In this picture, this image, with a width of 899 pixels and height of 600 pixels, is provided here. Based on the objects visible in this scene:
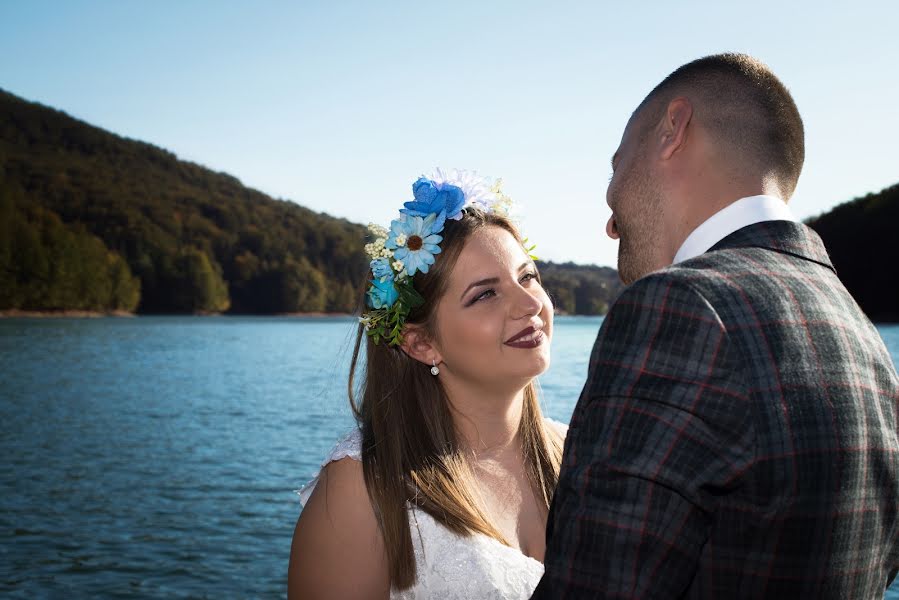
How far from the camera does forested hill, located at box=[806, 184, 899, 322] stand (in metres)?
82.6

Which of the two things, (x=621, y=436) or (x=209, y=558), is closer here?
(x=621, y=436)

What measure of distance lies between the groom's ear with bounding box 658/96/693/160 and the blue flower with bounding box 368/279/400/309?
6.06 feet

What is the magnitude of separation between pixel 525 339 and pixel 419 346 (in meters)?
0.57

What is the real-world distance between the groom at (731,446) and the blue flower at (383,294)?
2.13 meters

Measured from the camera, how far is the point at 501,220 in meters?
3.77

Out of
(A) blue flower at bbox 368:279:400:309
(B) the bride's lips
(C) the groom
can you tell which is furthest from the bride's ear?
(C) the groom

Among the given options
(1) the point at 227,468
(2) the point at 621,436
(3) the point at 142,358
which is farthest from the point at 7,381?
(2) the point at 621,436

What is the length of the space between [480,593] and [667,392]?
1.96m

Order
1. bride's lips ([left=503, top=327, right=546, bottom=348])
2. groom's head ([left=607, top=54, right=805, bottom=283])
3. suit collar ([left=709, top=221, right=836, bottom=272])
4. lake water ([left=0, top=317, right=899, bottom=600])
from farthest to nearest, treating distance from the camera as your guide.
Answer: lake water ([left=0, top=317, right=899, bottom=600]), bride's lips ([left=503, top=327, right=546, bottom=348]), groom's head ([left=607, top=54, right=805, bottom=283]), suit collar ([left=709, top=221, right=836, bottom=272])

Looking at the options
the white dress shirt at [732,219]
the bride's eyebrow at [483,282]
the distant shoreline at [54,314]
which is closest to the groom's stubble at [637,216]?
the white dress shirt at [732,219]

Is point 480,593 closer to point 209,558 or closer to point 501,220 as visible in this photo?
point 501,220

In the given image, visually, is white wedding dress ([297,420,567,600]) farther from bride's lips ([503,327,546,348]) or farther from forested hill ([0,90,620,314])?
forested hill ([0,90,620,314])

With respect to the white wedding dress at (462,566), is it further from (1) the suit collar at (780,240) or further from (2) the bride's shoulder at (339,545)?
(1) the suit collar at (780,240)

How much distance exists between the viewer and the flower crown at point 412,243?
12.1 feet
